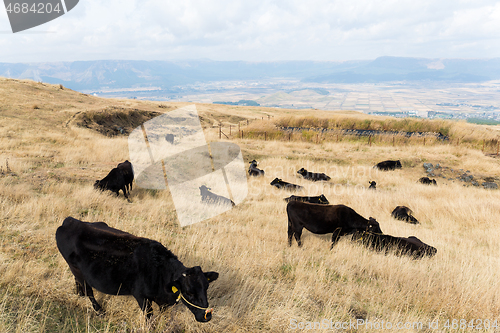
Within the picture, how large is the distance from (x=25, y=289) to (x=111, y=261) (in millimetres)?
1626

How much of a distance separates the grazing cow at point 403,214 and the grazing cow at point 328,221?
172 inches

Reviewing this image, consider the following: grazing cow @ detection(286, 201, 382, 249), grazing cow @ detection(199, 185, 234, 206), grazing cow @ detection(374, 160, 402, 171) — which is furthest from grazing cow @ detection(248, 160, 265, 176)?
grazing cow @ detection(286, 201, 382, 249)

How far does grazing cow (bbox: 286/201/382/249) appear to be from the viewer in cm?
740

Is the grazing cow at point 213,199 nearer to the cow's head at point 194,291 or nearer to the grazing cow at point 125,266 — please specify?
the grazing cow at point 125,266

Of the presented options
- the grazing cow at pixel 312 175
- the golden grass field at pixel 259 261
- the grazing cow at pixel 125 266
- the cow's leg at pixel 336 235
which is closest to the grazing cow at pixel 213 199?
the golden grass field at pixel 259 261

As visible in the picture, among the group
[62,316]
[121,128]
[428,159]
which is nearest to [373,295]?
[62,316]

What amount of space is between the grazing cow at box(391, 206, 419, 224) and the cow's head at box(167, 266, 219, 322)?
10415 millimetres

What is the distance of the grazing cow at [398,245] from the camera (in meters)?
7.09

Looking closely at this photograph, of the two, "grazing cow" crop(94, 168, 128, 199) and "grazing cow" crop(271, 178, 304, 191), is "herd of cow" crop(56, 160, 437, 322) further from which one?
"grazing cow" crop(271, 178, 304, 191)

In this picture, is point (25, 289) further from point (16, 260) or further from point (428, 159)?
point (428, 159)

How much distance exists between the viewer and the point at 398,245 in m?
7.27

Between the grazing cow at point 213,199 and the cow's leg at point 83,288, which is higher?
the cow's leg at point 83,288

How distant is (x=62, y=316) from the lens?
3752mm

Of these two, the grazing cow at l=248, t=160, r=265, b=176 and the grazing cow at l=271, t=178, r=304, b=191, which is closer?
the grazing cow at l=271, t=178, r=304, b=191
